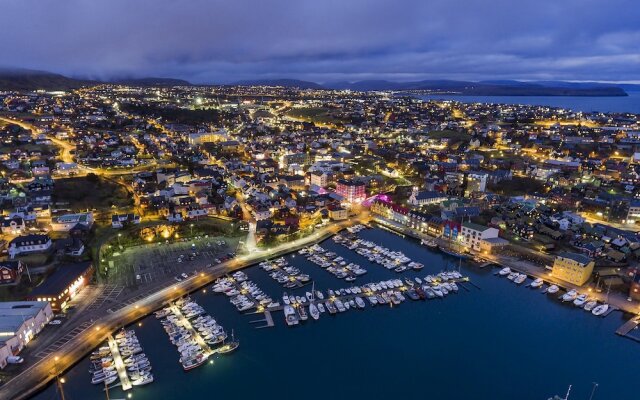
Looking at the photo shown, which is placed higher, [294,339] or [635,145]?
[635,145]

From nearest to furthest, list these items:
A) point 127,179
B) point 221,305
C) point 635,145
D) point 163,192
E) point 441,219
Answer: point 221,305 < point 441,219 < point 163,192 < point 127,179 < point 635,145

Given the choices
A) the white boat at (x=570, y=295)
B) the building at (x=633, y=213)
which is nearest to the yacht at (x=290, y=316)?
the white boat at (x=570, y=295)

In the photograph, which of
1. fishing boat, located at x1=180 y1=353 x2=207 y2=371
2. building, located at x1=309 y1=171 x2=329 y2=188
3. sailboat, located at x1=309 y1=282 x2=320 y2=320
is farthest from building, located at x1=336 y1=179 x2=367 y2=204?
fishing boat, located at x1=180 y1=353 x2=207 y2=371

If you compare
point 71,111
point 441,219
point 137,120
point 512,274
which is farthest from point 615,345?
point 71,111

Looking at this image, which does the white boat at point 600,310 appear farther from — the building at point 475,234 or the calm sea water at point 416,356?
the building at point 475,234

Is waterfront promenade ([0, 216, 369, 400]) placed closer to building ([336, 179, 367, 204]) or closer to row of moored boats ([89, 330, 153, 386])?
row of moored boats ([89, 330, 153, 386])

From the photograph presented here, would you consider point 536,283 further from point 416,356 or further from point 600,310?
point 416,356

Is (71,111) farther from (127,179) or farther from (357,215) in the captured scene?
(357,215)
